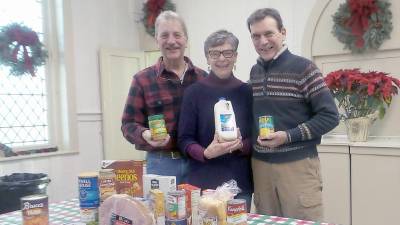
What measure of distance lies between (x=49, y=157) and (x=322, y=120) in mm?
2883

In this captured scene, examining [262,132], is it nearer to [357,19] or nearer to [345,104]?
[345,104]

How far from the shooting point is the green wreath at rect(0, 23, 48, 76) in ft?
10.9

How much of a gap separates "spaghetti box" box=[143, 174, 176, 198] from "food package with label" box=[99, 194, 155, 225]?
0.38ft

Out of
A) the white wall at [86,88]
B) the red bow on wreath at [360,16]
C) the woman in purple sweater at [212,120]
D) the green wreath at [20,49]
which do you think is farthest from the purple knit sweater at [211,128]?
the white wall at [86,88]

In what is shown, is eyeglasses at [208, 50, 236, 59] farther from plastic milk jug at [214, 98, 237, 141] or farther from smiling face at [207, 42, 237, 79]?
plastic milk jug at [214, 98, 237, 141]

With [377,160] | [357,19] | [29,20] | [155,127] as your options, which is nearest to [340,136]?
[377,160]

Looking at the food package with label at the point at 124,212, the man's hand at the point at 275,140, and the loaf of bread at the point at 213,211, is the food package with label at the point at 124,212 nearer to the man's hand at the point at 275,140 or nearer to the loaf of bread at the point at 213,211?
the loaf of bread at the point at 213,211

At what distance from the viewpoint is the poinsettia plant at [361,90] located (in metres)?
2.85

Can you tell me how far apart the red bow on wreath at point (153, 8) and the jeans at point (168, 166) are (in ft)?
8.94

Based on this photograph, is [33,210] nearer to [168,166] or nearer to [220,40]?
[168,166]

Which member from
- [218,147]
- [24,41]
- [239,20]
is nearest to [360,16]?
[239,20]

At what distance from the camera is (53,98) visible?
155 inches

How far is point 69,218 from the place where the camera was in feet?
5.18

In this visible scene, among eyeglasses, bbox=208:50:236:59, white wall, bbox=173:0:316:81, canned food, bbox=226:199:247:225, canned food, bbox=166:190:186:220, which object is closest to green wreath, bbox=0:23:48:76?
white wall, bbox=173:0:316:81
